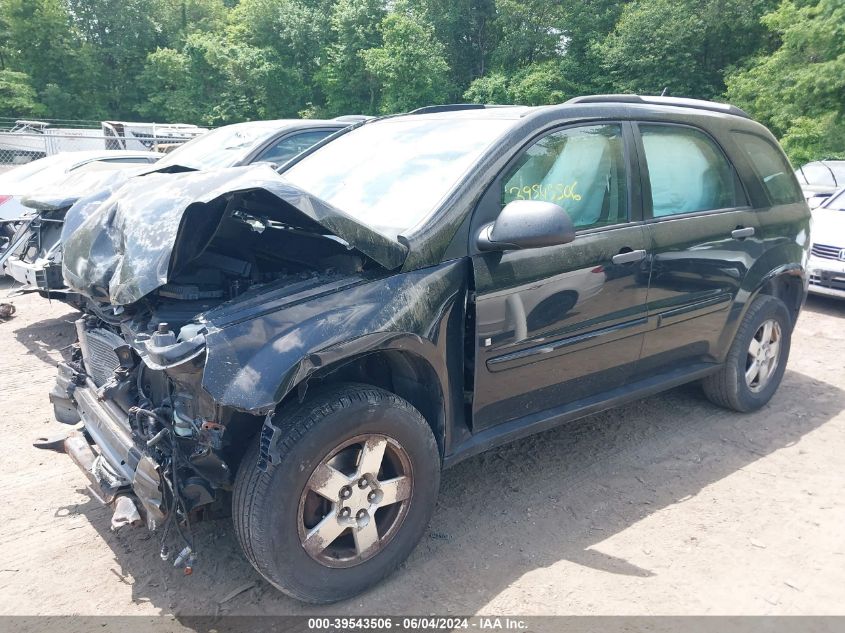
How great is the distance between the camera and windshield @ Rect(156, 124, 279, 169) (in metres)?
6.77

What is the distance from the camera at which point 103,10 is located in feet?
142

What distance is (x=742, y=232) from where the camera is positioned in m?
4.04

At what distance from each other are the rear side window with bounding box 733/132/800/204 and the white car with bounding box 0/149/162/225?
6844mm

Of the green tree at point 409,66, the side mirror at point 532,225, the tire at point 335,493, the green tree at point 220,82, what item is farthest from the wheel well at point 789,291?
the green tree at point 220,82

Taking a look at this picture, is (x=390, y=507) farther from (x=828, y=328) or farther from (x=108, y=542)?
(x=828, y=328)

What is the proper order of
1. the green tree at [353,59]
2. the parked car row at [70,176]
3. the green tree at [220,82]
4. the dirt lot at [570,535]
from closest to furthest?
the dirt lot at [570,535], the parked car row at [70,176], the green tree at [353,59], the green tree at [220,82]

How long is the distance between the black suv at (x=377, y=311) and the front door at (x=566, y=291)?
0.04 ft

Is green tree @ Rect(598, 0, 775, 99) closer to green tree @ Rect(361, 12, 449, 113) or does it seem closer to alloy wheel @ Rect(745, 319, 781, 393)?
green tree @ Rect(361, 12, 449, 113)

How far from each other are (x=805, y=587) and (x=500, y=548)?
1336 millimetres

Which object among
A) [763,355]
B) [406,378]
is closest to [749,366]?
[763,355]

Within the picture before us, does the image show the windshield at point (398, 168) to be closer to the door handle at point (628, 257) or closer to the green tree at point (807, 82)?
the door handle at point (628, 257)

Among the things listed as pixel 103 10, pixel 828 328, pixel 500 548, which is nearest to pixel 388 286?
pixel 500 548

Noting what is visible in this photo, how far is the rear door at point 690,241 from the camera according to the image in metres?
3.63

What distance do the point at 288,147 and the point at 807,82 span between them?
1618 cm
